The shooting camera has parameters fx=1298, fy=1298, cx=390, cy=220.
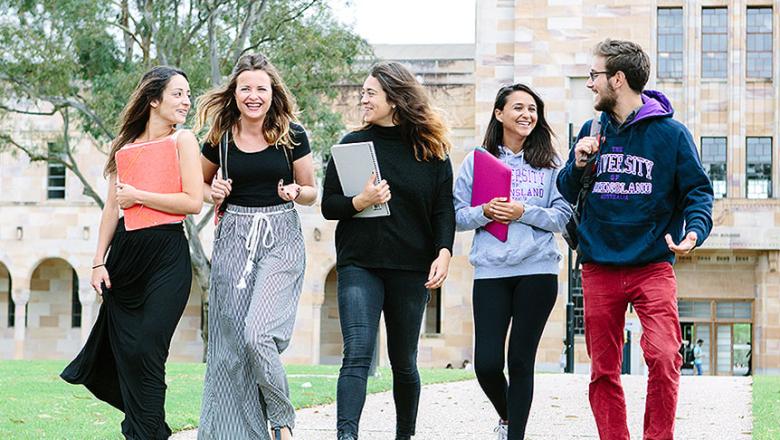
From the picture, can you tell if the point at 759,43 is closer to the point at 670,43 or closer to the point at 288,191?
the point at 670,43

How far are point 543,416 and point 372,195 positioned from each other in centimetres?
463

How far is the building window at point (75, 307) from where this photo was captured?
44469 millimetres

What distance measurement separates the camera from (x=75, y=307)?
44656 mm

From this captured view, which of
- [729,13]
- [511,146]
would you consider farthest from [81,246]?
[511,146]

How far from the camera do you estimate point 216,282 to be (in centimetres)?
728

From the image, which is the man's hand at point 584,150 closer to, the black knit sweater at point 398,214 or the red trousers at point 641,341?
the red trousers at point 641,341

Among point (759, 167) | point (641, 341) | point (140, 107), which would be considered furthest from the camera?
point (759, 167)

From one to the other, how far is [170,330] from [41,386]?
32.7ft

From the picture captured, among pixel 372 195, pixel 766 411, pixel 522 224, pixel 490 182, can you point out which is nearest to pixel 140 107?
pixel 372 195

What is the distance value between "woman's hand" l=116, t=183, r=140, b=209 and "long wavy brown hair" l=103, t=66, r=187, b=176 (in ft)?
0.82

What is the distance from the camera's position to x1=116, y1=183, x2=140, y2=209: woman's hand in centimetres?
702

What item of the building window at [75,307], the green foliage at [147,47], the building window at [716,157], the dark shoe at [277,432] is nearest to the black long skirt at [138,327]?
the dark shoe at [277,432]

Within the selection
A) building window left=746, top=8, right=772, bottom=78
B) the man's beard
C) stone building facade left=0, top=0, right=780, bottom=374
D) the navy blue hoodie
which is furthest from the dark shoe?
building window left=746, top=8, right=772, bottom=78

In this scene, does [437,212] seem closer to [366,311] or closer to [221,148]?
[366,311]
